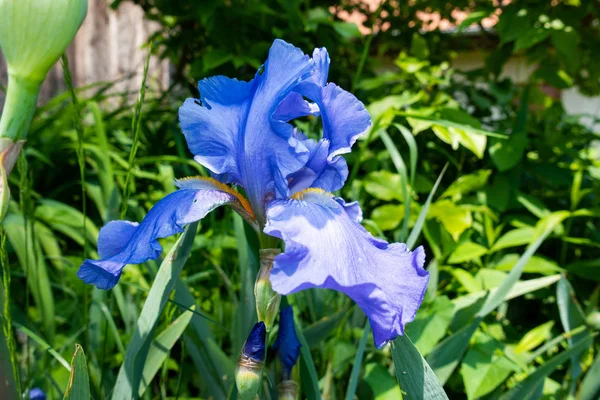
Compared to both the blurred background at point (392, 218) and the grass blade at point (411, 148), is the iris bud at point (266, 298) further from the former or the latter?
the grass blade at point (411, 148)

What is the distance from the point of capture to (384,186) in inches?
57.3

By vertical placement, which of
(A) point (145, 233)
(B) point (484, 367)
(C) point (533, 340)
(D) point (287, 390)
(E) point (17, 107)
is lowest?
(C) point (533, 340)

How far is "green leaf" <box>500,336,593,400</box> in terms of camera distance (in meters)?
0.84

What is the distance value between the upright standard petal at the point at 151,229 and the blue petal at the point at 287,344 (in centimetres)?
16

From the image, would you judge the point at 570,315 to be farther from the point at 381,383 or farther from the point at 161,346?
the point at 161,346

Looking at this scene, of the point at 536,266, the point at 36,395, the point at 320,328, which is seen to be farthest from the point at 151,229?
the point at 536,266

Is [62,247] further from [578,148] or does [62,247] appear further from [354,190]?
[578,148]

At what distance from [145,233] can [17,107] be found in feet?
0.66

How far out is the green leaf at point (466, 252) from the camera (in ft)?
4.32

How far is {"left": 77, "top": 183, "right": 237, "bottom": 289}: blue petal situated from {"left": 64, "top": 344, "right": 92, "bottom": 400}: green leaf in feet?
0.36

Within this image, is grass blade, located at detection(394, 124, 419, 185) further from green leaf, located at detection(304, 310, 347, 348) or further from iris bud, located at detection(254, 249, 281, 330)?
iris bud, located at detection(254, 249, 281, 330)

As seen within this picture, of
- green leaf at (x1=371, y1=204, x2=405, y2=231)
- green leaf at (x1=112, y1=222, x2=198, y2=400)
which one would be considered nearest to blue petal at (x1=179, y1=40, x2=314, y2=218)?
green leaf at (x1=112, y1=222, x2=198, y2=400)

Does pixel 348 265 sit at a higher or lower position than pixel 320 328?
higher

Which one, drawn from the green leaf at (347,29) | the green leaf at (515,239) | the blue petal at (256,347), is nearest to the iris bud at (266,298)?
the blue petal at (256,347)
